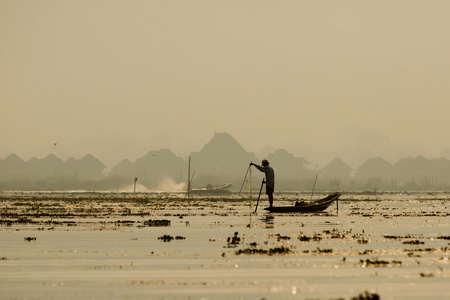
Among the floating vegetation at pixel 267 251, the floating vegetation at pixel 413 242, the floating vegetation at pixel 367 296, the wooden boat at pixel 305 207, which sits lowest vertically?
the floating vegetation at pixel 367 296

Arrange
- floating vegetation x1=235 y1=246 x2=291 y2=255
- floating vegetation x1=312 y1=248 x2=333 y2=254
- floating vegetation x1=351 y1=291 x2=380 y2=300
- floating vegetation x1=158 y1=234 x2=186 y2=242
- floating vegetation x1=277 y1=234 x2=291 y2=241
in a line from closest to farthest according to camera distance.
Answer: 1. floating vegetation x1=351 y1=291 x2=380 y2=300
2. floating vegetation x1=235 y1=246 x2=291 y2=255
3. floating vegetation x1=312 y1=248 x2=333 y2=254
4. floating vegetation x1=277 y1=234 x2=291 y2=241
5. floating vegetation x1=158 y1=234 x2=186 y2=242

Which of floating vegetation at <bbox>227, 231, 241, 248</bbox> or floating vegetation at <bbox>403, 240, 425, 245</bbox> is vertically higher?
floating vegetation at <bbox>403, 240, 425, 245</bbox>

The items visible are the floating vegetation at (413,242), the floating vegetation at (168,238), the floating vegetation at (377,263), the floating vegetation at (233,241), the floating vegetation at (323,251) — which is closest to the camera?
the floating vegetation at (377,263)

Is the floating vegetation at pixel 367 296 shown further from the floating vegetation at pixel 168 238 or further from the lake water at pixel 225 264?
the floating vegetation at pixel 168 238

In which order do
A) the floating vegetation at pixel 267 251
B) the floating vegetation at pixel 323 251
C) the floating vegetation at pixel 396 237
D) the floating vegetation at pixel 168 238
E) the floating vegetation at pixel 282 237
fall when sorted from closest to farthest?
the floating vegetation at pixel 267 251 < the floating vegetation at pixel 323 251 < the floating vegetation at pixel 282 237 < the floating vegetation at pixel 168 238 < the floating vegetation at pixel 396 237

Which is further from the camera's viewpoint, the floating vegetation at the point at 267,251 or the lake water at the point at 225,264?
the floating vegetation at the point at 267,251

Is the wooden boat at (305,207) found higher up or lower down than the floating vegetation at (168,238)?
higher up

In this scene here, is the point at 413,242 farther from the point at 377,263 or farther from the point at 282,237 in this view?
the point at 377,263

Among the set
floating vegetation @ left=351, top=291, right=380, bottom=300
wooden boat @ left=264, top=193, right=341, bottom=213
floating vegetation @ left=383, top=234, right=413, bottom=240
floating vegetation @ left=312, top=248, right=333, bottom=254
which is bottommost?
floating vegetation @ left=351, top=291, right=380, bottom=300

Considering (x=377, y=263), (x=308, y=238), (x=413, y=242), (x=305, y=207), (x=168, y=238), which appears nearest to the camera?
(x=377, y=263)

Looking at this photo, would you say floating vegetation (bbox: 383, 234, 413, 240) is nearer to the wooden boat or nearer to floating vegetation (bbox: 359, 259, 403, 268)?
floating vegetation (bbox: 359, 259, 403, 268)

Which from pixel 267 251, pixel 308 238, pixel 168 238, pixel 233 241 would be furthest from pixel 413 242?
pixel 168 238

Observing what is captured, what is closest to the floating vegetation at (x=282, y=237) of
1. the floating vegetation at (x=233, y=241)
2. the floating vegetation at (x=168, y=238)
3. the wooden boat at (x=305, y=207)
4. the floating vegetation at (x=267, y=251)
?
the floating vegetation at (x=233, y=241)

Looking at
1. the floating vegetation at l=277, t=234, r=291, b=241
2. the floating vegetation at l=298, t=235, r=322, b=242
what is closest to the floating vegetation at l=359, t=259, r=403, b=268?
the floating vegetation at l=298, t=235, r=322, b=242
